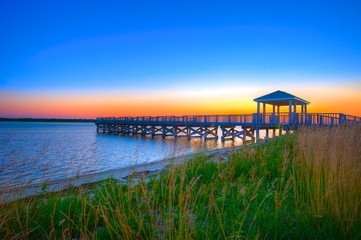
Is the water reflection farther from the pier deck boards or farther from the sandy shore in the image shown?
the pier deck boards

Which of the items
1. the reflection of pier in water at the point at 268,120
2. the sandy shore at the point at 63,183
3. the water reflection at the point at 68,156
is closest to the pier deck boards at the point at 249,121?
the reflection of pier in water at the point at 268,120

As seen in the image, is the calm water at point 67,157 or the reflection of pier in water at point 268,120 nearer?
the calm water at point 67,157

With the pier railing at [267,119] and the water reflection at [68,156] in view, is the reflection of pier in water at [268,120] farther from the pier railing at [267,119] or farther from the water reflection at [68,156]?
the water reflection at [68,156]

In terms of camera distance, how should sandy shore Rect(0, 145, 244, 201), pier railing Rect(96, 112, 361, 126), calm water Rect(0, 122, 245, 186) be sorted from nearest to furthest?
sandy shore Rect(0, 145, 244, 201), calm water Rect(0, 122, 245, 186), pier railing Rect(96, 112, 361, 126)

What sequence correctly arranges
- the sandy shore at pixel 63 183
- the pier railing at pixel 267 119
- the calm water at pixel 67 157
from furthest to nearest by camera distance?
the pier railing at pixel 267 119
the calm water at pixel 67 157
the sandy shore at pixel 63 183

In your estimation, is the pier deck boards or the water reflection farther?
the pier deck boards

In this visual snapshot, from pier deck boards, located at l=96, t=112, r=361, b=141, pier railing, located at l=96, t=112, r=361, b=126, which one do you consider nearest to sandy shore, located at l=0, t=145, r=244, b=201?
pier deck boards, located at l=96, t=112, r=361, b=141

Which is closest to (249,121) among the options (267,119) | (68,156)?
(267,119)

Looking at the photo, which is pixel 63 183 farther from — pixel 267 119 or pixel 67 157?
pixel 267 119

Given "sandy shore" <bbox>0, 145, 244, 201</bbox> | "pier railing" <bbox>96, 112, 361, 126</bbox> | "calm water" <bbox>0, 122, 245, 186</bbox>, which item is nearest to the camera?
"sandy shore" <bbox>0, 145, 244, 201</bbox>

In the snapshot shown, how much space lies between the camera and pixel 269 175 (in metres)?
4.74

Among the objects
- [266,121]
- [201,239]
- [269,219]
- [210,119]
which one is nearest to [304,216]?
[269,219]

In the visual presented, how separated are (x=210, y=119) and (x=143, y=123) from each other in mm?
15387

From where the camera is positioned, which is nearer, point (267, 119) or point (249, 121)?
point (267, 119)
